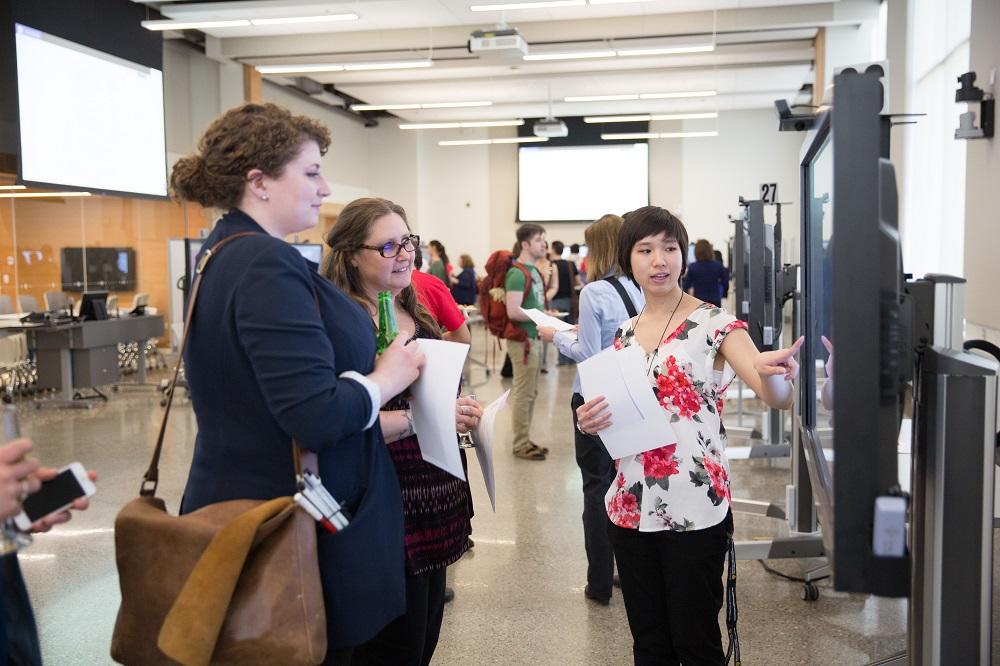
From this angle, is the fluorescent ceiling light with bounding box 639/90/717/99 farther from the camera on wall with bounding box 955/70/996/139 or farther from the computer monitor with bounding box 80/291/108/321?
the computer monitor with bounding box 80/291/108/321

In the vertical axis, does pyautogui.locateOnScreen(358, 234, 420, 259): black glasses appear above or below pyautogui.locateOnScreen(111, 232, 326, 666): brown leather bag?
above

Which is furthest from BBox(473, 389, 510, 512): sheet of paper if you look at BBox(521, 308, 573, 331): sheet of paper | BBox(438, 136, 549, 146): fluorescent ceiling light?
BBox(438, 136, 549, 146): fluorescent ceiling light

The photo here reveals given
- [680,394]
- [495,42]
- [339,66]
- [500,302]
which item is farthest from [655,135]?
[680,394]

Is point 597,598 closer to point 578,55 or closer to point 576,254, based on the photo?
point 578,55

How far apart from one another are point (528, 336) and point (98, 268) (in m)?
7.94

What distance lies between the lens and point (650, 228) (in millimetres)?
2154

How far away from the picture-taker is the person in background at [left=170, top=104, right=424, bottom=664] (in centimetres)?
130

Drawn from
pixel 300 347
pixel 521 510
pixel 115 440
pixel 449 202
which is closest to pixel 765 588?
pixel 521 510

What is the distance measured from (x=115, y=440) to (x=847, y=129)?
660 cm

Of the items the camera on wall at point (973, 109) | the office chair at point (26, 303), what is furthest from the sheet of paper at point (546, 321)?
the office chair at point (26, 303)

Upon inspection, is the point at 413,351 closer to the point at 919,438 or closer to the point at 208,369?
the point at 208,369

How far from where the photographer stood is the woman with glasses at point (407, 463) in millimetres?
1838

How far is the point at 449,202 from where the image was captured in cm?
1939

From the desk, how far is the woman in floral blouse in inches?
289
